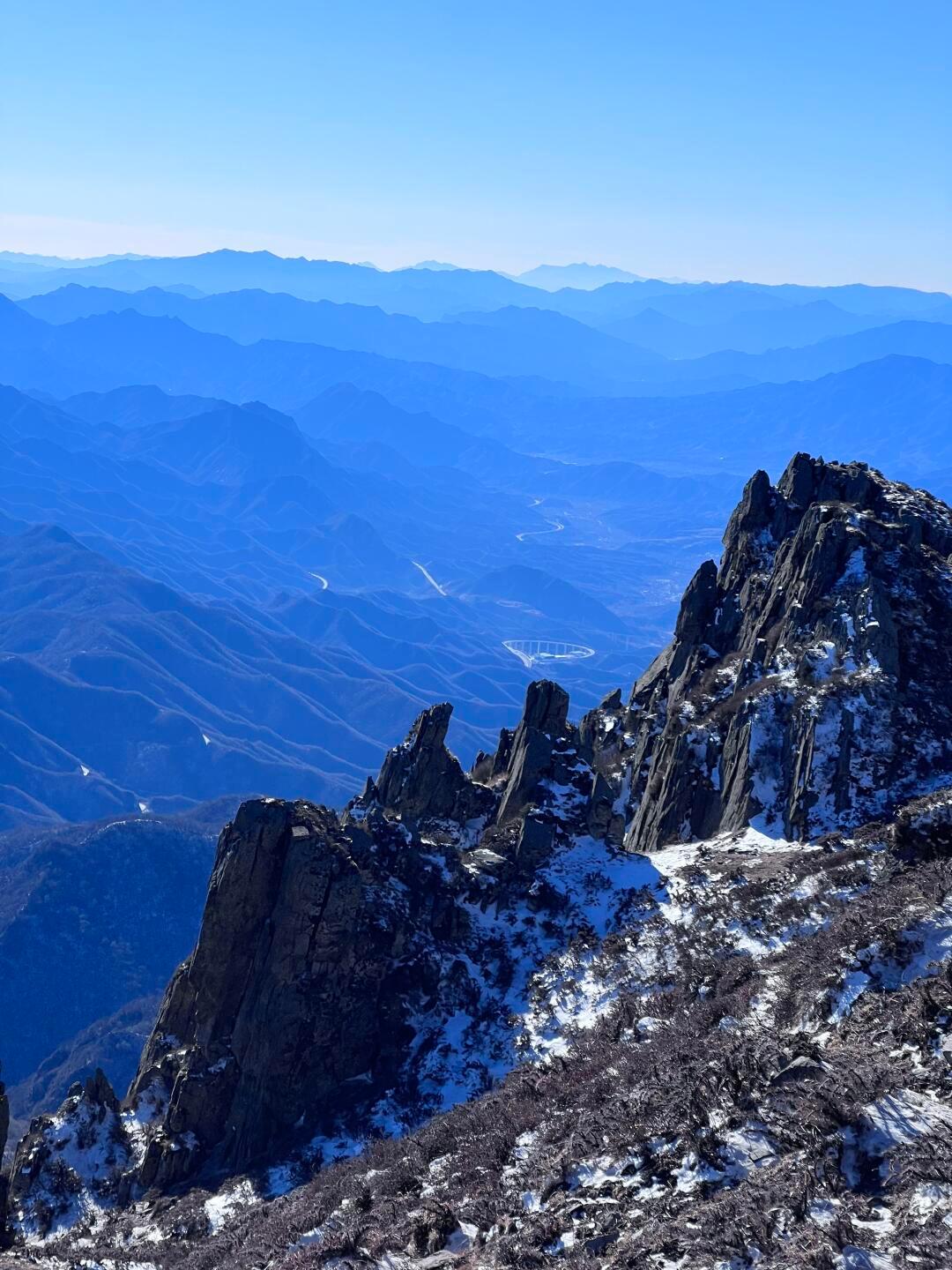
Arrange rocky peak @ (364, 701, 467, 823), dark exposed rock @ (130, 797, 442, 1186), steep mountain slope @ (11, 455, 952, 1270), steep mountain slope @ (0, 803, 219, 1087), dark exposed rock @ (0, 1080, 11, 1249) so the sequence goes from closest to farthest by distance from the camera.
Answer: steep mountain slope @ (11, 455, 952, 1270), dark exposed rock @ (0, 1080, 11, 1249), dark exposed rock @ (130, 797, 442, 1186), rocky peak @ (364, 701, 467, 823), steep mountain slope @ (0, 803, 219, 1087)

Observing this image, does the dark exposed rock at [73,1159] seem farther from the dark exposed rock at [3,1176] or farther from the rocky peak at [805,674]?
the rocky peak at [805,674]

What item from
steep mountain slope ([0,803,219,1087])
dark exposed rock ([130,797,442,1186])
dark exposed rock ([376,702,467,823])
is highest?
steep mountain slope ([0,803,219,1087])

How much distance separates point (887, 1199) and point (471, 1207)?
842 centimetres

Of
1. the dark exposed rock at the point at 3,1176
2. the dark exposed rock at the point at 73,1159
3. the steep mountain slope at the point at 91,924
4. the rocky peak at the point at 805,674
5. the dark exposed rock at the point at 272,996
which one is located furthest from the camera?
the steep mountain slope at the point at 91,924

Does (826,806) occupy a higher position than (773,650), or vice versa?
(773,650)

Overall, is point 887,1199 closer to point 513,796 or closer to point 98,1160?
point 98,1160

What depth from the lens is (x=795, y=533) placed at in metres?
55.2

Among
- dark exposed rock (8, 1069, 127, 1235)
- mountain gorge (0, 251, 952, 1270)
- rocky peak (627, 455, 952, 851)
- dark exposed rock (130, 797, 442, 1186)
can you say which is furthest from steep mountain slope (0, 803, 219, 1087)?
rocky peak (627, 455, 952, 851)

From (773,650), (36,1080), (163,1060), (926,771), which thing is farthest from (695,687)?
(36,1080)

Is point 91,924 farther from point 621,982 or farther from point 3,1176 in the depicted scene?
point 621,982

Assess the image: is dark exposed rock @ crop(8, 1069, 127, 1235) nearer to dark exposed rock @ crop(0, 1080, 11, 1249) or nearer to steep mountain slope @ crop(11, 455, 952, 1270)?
steep mountain slope @ crop(11, 455, 952, 1270)

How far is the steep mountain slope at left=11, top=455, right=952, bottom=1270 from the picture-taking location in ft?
63.3

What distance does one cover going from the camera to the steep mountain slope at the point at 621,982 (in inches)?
760

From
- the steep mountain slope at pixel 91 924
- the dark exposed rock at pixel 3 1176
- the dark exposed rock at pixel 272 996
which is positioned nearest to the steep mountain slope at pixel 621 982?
the dark exposed rock at pixel 272 996
